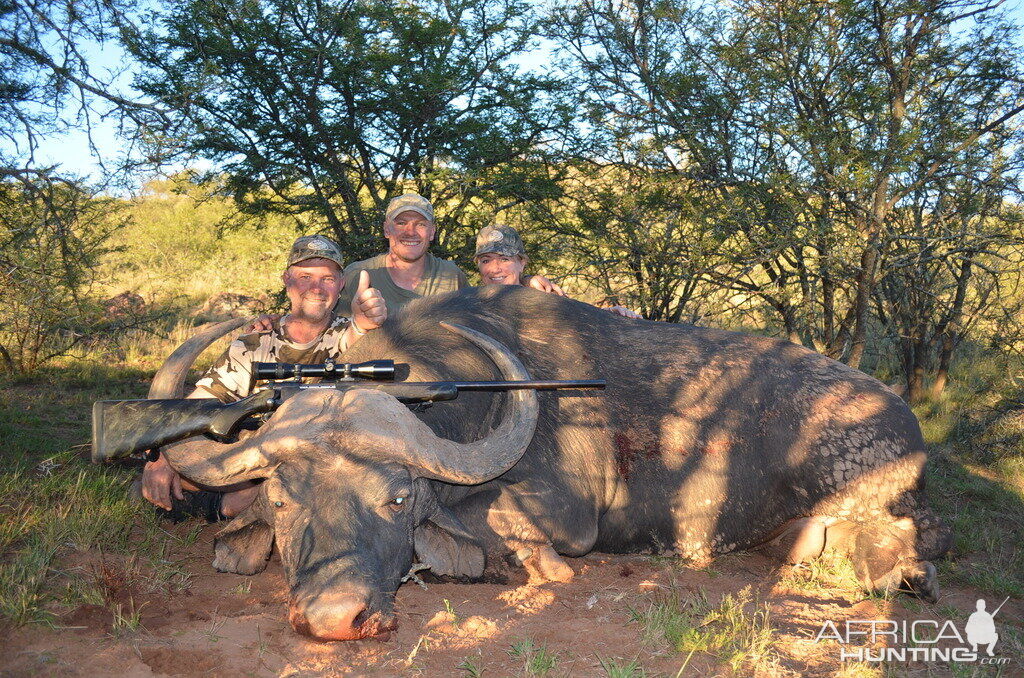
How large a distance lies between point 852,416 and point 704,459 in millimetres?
992

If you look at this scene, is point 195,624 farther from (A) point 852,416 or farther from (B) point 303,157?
(B) point 303,157

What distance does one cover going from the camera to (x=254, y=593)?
4039mm

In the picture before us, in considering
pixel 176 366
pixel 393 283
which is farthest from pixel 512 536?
pixel 393 283

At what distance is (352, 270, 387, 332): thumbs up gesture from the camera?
4789mm

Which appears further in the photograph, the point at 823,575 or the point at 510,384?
the point at 823,575

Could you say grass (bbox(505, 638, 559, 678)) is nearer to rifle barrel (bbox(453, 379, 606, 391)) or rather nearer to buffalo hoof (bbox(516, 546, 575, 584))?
buffalo hoof (bbox(516, 546, 575, 584))

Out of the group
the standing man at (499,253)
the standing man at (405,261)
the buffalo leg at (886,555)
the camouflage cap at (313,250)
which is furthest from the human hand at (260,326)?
the buffalo leg at (886,555)

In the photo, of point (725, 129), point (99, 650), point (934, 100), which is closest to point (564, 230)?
point (725, 129)

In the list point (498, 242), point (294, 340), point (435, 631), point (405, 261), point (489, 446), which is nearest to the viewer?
point (435, 631)

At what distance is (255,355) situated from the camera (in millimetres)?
5273

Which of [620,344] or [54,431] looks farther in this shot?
[54,431]

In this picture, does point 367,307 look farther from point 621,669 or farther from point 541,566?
point 621,669

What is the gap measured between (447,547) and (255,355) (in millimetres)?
2063

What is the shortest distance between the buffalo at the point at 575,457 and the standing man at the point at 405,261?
Answer: 5.78ft
